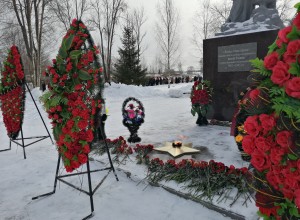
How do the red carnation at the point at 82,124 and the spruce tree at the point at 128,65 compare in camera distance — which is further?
the spruce tree at the point at 128,65

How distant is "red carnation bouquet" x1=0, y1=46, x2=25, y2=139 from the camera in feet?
16.8

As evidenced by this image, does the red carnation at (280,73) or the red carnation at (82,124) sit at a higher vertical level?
the red carnation at (280,73)

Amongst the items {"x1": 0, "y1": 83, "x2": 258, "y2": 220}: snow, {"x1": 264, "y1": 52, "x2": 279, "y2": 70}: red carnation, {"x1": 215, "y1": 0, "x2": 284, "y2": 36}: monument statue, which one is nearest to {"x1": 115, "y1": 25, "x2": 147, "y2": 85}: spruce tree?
{"x1": 215, "y1": 0, "x2": 284, "y2": 36}: monument statue

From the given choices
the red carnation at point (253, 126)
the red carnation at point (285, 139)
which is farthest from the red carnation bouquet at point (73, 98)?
the red carnation at point (285, 139)

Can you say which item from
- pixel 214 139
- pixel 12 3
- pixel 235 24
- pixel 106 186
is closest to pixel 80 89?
pixel 106 186

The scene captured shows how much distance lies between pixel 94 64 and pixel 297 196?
2514 millimetres

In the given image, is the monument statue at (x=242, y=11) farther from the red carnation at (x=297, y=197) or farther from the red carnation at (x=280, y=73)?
the red carnation at (x=297, y=197)

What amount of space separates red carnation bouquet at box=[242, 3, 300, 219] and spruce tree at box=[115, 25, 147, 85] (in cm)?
2365

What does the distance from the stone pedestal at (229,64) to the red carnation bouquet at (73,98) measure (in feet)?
14.9

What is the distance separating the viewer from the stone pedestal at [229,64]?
6.42 metres

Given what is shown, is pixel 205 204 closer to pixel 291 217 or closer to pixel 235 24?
pixel 291 217

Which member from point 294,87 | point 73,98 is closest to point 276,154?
point 294,87

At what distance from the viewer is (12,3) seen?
19.8 meters

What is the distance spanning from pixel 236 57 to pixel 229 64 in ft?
0.83
